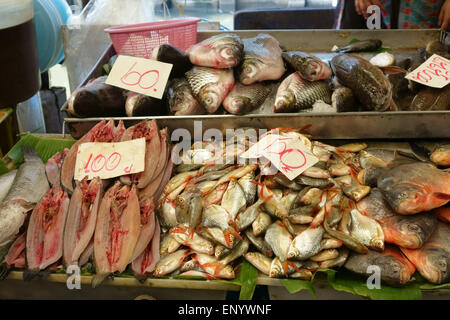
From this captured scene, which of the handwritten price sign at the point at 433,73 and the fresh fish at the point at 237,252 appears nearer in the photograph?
the fresh fish at the point at 237,252

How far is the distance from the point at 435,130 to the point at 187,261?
1.50 m

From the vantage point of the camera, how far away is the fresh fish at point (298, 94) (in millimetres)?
2246

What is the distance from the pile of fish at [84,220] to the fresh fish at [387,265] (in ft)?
2.81

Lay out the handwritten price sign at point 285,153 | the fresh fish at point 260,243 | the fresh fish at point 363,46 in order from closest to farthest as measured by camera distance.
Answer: the fresh fish at point 260,243
the handwritten price sign at point 285,153
the fresh fish at point 363,46

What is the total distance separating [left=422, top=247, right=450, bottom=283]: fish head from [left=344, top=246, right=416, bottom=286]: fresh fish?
6 cm

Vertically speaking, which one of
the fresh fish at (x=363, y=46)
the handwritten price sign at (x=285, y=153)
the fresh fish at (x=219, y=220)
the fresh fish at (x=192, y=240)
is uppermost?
the fresh fish at (x=363, y=46)

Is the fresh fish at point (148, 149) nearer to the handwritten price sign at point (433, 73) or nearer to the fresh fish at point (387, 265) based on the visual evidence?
the fresh fish at point (387, 265)

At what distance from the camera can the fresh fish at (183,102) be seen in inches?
90.0

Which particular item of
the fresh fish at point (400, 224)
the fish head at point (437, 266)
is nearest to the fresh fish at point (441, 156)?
the fresh fish at point (400, 224)

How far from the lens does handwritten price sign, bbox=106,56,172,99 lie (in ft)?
7.52

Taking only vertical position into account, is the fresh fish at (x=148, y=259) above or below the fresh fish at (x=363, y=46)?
below

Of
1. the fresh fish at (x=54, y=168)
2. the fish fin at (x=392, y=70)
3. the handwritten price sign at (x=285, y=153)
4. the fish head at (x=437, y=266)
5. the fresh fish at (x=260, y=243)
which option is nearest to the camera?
the fish head at (x=437, y=266)

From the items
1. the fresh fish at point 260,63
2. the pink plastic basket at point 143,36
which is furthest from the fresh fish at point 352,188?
the pink plastic basket at point 143,36

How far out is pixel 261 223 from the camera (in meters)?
1.79
